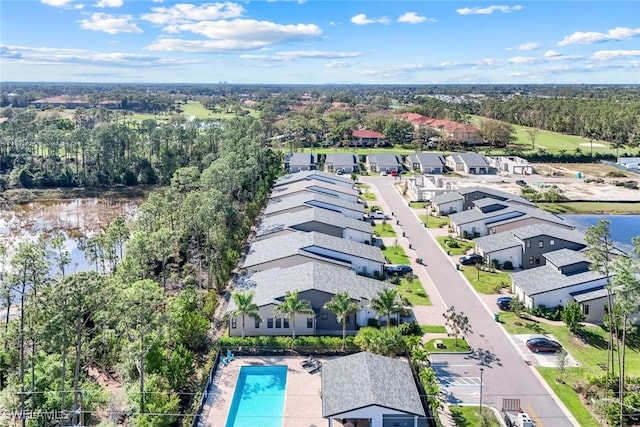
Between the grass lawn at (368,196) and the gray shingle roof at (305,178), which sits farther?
the grass lawn at (368,196)

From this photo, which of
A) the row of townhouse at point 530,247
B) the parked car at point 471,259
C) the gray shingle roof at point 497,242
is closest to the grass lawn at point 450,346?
the row of townhouse at point 530,247

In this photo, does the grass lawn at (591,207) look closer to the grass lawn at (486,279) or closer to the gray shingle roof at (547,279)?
the grass lawn at (486,279)

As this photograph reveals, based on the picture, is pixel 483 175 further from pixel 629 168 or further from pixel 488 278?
pixel 488 278

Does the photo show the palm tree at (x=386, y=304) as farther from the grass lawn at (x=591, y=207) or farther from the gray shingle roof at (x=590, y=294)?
the grass lawn at (x=591, y=207)

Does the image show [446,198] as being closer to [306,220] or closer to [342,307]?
[306,220]

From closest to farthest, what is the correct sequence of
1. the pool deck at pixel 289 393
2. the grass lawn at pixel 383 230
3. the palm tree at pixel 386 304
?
the pool deck at pixel 289 393, the palm tree at pixel 386 304, the grass lawn at pixel 383 230

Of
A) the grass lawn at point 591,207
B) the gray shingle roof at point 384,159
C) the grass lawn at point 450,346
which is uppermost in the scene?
the gray shingle roof at point 384,159

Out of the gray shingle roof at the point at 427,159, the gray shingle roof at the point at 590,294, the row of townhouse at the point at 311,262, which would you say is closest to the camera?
the row of townhouse at the point at 311,262

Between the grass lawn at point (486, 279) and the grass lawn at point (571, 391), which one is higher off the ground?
the grass lawn at point (486, 279)
